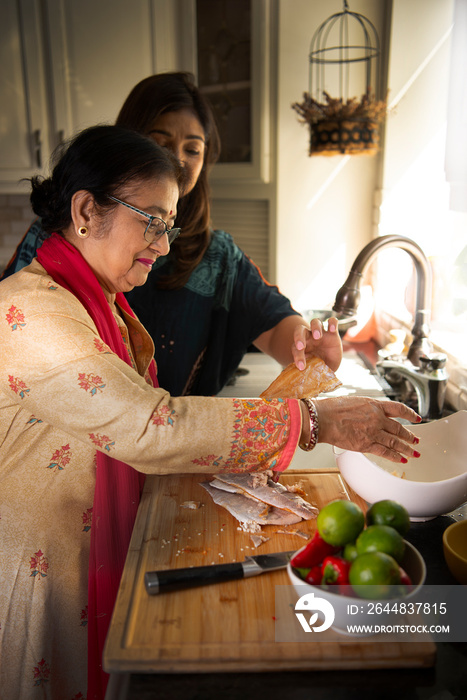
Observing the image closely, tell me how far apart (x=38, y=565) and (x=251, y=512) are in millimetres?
391

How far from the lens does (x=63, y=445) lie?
1.08 metres

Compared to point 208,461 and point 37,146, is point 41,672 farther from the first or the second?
point 37,146

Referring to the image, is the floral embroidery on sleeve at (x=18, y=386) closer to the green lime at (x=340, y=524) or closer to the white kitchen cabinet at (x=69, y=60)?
the green lime at (x=340, y=524)

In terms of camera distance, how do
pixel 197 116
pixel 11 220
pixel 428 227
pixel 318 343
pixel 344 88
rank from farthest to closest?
pixel 11 220, pixel 344 88, pixel 428 227, pixel 197 116, pixel 318 343

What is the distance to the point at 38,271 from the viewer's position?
1.06 meters

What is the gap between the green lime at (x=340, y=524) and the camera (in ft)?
2.52

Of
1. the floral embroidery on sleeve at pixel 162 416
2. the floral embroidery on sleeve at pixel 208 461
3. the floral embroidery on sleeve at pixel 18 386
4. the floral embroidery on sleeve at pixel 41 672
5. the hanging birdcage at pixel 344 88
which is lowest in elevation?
the floral embroidery on sleeve at pixel 41 672

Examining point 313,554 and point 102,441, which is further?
point 102,441

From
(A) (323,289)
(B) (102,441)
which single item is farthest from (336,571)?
(A) (323,289)

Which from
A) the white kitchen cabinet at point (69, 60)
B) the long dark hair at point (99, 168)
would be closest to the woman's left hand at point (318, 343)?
the long dark hair at point (99, 168)

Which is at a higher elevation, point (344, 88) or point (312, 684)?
point (344, 88)

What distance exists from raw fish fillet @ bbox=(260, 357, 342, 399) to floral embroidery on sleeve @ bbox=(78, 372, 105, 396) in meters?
0.48

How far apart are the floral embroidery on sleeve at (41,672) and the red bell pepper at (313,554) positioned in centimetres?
60

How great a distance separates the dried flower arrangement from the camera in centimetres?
213
